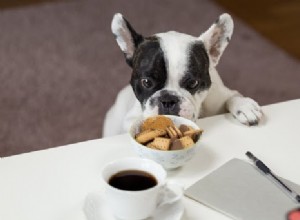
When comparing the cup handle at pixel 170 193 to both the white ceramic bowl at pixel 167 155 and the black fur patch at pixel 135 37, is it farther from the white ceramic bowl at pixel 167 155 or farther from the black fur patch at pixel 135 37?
the black fur patch at pixel 135 37

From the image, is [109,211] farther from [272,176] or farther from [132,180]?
[272,176]

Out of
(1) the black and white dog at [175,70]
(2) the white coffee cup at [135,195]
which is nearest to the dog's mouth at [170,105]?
(1) the black and white dog at [175,70]

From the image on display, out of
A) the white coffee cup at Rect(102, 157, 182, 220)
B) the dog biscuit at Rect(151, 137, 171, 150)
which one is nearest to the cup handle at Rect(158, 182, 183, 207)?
the white coffee cup at Rect(102, 157, 182, 220)

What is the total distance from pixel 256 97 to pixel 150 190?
5.47ft

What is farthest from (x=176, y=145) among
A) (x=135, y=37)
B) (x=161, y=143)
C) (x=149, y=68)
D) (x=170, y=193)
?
(x=135, y=37)

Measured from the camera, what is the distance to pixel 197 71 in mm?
1235

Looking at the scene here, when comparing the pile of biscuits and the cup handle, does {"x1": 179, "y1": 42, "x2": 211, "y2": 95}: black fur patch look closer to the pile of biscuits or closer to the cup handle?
the pile of biscuits

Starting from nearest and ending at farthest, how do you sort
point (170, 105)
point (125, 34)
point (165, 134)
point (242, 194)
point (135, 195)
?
point (135, 195) → point (242, 194) → point (165, 134) → point (170, 105) → point (125, 34)

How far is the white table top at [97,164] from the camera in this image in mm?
973

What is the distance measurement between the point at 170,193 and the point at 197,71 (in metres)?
0.38

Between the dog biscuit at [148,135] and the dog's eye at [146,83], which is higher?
the dog's eye at [146,83]

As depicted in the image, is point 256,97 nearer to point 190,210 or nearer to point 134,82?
point 134,82

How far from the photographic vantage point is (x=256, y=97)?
2.46 m

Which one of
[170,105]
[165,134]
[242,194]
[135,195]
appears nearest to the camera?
[135,195]
